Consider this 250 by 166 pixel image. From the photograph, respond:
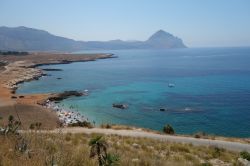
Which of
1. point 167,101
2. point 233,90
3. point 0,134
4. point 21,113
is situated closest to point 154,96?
point 167,101

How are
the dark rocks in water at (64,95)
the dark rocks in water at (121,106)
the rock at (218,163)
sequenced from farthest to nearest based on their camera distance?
the dark rocks in water at (64,95), the dark rocks in water at (121,106), the rock at (218,163)

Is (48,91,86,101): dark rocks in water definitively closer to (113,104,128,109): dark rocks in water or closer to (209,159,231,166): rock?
(113,104,128,109): dark rocks in water

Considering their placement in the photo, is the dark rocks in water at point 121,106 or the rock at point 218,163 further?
the dark rocks in water at point 121,106

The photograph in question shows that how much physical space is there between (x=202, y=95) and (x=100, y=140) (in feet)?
223

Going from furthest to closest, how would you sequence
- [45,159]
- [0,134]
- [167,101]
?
[167,101]
[0,134]
[45,159]

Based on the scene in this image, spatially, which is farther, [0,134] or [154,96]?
[154,96]

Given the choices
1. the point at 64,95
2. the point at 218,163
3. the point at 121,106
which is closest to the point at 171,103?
the point at 121,106

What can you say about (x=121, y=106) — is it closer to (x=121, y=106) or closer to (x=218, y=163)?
(x=121, y=106)

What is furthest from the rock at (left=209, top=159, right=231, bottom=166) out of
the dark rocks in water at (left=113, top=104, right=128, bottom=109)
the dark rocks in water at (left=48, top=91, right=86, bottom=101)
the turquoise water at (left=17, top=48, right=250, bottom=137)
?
the dark rocks in water at (left=48, top=91, right=86, bottom=101)

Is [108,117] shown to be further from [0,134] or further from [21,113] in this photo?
[0,134]

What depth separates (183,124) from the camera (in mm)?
49156

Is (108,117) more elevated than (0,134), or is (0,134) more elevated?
(0,134)

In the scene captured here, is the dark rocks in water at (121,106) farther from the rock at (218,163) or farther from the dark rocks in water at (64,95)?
the rock at (218,163)

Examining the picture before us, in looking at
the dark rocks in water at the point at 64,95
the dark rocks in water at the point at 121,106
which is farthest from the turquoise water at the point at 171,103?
the dark rocks in water at the point at 64,95
